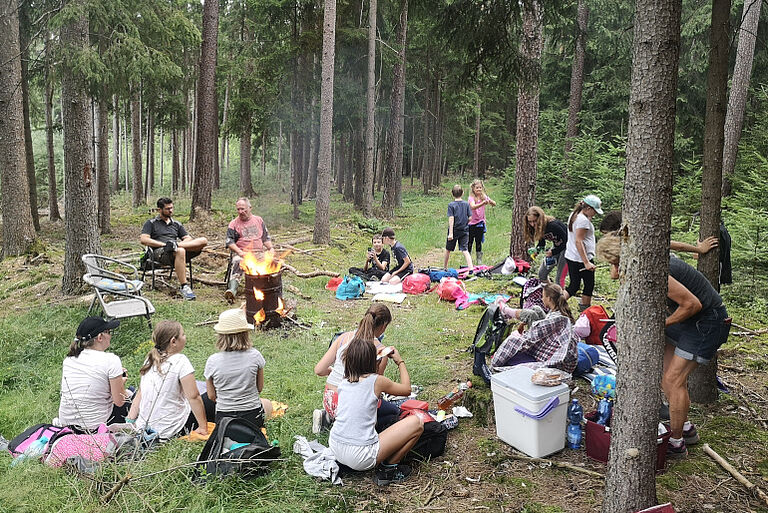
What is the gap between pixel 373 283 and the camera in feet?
31.9

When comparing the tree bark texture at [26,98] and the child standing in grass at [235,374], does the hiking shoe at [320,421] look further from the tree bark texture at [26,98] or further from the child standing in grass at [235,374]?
the tree bark texture at [26,98]

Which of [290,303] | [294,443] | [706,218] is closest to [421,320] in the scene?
[290,303]

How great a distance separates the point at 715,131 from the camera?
13.6 ft

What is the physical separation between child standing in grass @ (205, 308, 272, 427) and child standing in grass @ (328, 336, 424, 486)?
0.82 meters

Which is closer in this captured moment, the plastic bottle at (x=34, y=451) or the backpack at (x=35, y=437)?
the plastic bottle at (x=34, y=451)

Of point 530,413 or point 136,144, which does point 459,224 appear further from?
point 136,144

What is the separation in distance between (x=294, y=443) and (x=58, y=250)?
9.73 metres

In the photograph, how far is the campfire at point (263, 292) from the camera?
23.6ft

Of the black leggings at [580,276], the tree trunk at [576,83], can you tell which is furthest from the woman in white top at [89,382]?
the tree trunk at [576,83]

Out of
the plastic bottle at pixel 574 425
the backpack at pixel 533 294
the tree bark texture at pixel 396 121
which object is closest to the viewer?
the plastic bottle at pixel 574 425

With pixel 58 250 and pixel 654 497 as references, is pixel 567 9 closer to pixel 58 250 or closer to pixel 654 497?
pixel 654 497

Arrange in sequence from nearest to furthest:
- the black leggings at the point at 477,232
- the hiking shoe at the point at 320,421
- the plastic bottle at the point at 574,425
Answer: the plastic bottle at the point at 574,425
the hiking shoe at the point at 320,421
the black leggings at the point at 477,232

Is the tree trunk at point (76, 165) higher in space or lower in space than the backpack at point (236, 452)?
higher

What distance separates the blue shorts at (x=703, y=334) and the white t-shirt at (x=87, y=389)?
178 inches
